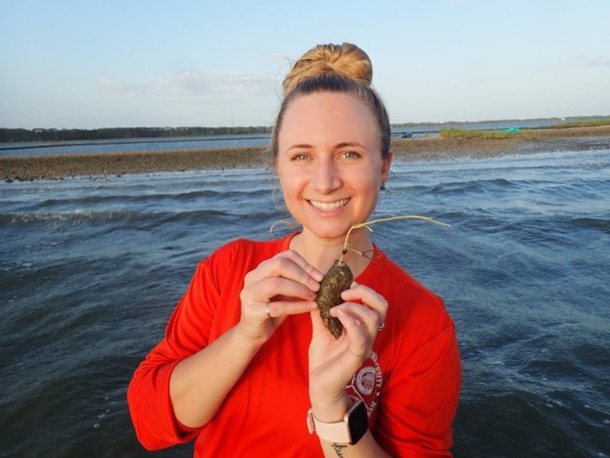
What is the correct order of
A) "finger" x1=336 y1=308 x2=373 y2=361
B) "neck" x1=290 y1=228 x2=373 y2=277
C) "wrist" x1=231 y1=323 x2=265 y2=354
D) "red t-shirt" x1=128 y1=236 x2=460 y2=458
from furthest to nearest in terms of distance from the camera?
"neck" x1=290 y1=228 x2=373 y2=277, "red t-shirt" x1=128 y1=236 x2=460 y2=458, "wrist" x1=231 y1=323 x2=265 y2=354, "finger" x1=336 y1=308 x2=373 y2=361

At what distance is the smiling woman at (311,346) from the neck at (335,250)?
1cm

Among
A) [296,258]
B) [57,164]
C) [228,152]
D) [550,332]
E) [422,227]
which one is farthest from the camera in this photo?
[228,152]

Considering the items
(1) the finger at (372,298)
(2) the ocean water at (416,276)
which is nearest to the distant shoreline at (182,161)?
(2) the ocean water at (416,276)

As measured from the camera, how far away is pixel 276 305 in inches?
80.4

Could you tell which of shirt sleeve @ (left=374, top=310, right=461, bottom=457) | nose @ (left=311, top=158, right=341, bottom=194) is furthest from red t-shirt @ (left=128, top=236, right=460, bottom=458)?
nose @ (left=311, top=158, right=341, bottom=194)

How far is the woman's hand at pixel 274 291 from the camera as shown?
2029 millimetres

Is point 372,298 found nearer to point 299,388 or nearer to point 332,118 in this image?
point 299,388

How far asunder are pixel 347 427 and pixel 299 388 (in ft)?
1.11

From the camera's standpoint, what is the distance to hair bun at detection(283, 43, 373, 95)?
8.77 ft

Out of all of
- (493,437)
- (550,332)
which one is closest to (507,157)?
(550,332)

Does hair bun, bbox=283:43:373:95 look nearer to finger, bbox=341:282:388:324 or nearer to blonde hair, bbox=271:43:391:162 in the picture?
blonde hair, bbox=271:43:391:162

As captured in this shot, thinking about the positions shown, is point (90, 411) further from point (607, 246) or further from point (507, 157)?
point (507, 157)

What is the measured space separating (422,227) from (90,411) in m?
9.37

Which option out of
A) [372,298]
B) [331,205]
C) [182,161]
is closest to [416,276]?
[331,205]
